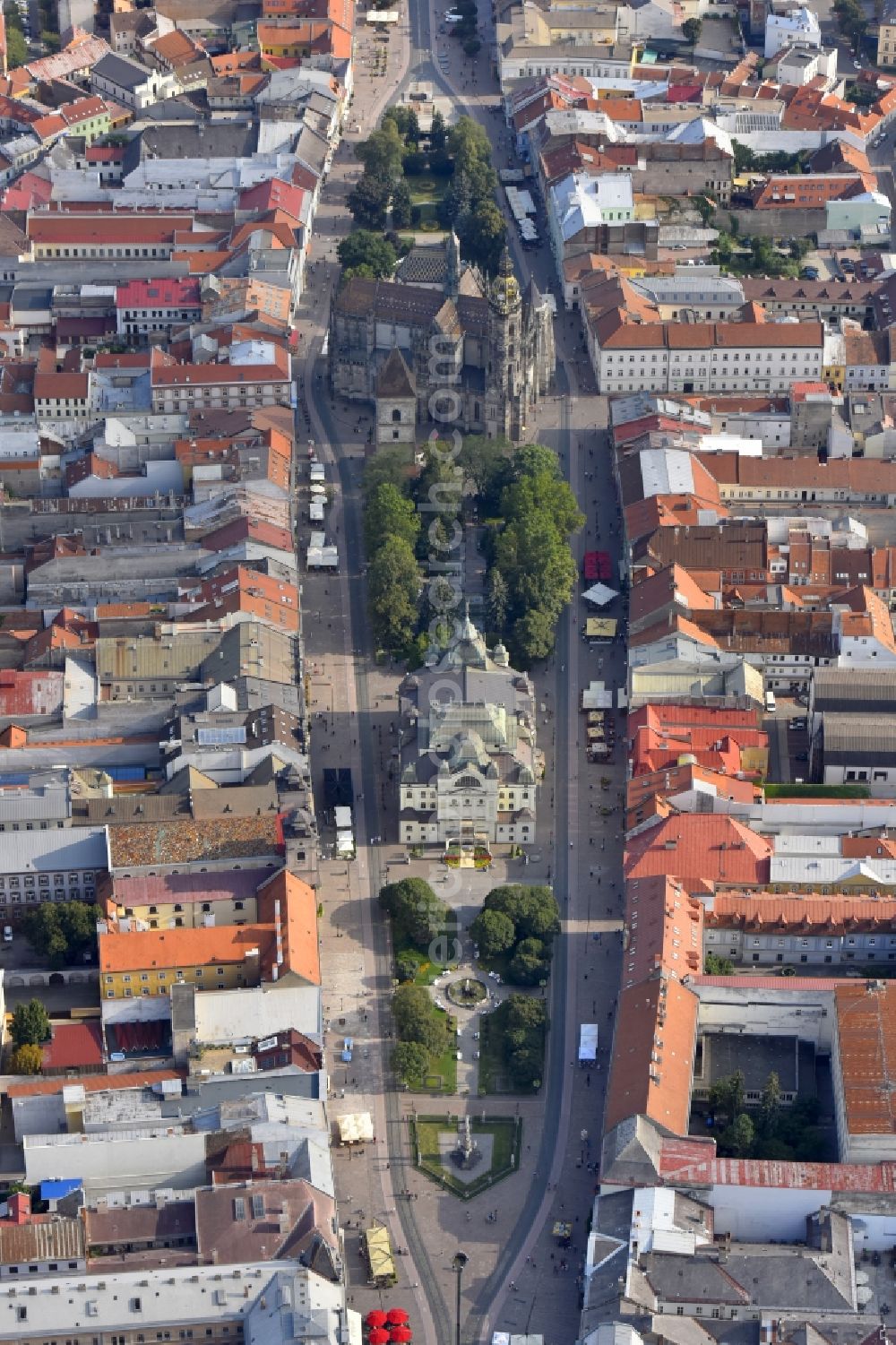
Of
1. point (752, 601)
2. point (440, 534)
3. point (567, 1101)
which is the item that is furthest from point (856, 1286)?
point (440, 534)

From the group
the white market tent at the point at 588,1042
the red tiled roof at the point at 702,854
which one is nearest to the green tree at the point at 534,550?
the red tiled roof at the point at 702,854

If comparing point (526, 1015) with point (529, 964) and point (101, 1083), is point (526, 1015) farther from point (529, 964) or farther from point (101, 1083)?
point (101, 1083)

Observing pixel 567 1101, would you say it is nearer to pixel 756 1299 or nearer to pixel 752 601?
pixel 756 1299

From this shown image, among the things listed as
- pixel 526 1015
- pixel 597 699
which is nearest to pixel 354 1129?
pixel 526 1015

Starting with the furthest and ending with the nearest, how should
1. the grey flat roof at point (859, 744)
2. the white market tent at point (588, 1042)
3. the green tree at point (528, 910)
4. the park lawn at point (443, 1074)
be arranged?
the grey flat roof at point (859, 744) < the green tree at point (528, 910) < the white market tent at point (588, 1042) < the park lawn at point (443, 1074)

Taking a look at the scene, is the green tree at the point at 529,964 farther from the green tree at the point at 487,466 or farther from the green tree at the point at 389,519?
the green tree at the point at 487,466

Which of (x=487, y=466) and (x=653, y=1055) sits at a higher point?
(x=487, y=466)
